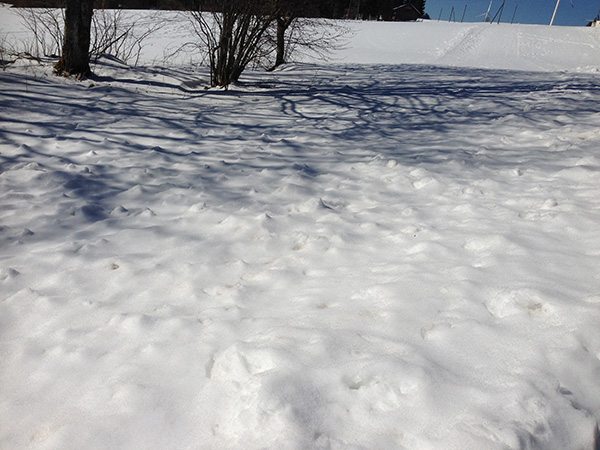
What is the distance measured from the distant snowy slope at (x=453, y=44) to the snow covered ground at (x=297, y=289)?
14.8 meters

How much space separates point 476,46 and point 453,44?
1335 millimetres

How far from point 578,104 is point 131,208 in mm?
6530

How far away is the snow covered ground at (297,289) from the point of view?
4.46 ft

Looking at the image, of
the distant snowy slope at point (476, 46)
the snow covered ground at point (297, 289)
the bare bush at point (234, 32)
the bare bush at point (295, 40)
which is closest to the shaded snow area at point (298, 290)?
the snow covered ground at point (297, 289)

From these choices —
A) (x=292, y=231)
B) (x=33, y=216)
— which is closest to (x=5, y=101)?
(x=33, y=216)

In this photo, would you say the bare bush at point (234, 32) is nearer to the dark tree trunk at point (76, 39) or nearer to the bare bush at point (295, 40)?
the bare bush at point (295, 40)

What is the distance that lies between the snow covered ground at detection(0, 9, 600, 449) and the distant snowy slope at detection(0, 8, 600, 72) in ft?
48.5

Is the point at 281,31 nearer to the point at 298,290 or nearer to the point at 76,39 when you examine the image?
the point at 76,39

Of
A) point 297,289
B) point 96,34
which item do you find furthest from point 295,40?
point 297,289

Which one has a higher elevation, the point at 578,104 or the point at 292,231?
the point at 578,104

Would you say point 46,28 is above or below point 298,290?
above

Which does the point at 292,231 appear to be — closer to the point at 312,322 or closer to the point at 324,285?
the point at 324,285

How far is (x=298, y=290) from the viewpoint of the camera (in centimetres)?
211

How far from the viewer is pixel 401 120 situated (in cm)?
560
